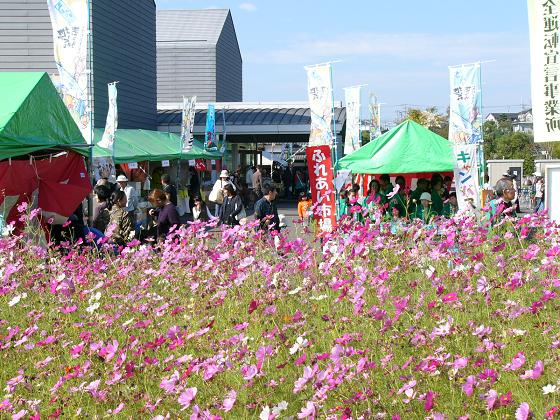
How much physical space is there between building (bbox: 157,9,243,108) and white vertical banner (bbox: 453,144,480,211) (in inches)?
1220

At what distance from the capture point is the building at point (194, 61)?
43688 mm

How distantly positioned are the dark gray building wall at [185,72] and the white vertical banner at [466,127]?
30489 mm

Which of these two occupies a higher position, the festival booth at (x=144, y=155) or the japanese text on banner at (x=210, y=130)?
the japanese text on banner at (x=210, y=130)

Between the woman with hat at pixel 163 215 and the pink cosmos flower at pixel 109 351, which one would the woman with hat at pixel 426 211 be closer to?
the woman with hat at pixel 163 215

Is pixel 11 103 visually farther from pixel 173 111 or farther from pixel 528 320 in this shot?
pixel 173 111

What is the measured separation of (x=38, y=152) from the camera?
38.6ft

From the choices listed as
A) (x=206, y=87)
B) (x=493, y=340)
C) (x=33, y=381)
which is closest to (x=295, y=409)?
(x=493, y=340)

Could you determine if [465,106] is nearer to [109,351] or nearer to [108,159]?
[108,159]

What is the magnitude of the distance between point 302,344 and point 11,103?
8700 mm

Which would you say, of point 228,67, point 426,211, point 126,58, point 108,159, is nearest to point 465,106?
point 426,211

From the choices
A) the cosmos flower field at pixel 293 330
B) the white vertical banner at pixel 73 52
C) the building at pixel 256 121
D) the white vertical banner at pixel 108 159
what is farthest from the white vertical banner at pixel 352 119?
the cosmos flower field at pixel 293 330

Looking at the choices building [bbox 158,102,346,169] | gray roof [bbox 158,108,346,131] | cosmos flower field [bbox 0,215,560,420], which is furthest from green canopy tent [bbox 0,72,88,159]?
gray roof [bbox 158,108,346,131]

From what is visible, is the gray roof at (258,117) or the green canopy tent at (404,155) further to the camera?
the gray roof at (258,117)

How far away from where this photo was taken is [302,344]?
127 inches
